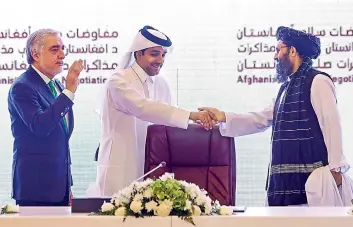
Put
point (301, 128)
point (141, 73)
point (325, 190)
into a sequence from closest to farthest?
point (325, 190), point (301, 128), point (141, 73)

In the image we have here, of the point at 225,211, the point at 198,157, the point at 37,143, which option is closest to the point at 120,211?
the point at 225,211

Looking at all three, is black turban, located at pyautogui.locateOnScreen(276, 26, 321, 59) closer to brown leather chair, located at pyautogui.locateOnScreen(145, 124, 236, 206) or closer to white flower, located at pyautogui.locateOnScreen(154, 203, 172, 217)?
brown leather chair, located at pyautogui.locateOnScreen(145, 124, 236, 206)

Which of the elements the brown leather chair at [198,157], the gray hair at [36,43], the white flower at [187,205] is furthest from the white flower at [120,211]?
the gray hair at [36,43]

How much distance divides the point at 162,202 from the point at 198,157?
1305 mm

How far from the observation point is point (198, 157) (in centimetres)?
411

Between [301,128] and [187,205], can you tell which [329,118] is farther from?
[187,205]

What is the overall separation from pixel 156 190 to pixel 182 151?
1.27 metres

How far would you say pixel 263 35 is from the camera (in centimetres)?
561

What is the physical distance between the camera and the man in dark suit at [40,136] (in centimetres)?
428

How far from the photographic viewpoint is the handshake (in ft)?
14.6

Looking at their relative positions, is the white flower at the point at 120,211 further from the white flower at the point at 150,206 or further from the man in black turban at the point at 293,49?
the man in black turban at the point at 293,49

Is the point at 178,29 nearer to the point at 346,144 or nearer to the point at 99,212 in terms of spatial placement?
the point at 346,144

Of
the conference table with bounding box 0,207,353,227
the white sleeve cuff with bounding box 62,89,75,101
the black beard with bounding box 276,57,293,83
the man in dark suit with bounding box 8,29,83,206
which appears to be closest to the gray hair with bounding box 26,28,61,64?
the man in dark suit with bounding box 8,29,83,206

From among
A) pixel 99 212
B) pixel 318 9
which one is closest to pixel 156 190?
pixel 99 212
